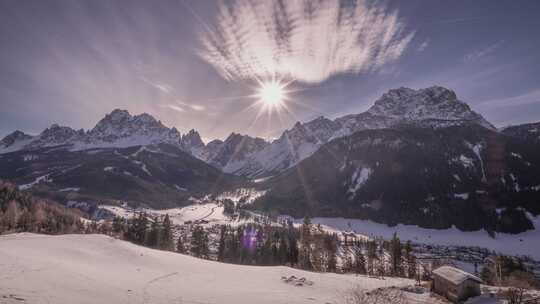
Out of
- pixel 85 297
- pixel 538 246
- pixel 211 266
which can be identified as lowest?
pixel 538 246

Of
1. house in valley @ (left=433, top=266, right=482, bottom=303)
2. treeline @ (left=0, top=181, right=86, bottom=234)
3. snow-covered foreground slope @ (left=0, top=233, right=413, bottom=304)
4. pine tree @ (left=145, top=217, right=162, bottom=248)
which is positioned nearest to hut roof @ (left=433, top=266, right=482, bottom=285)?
house in valley @ (left=433, top=266, right=482, bottom=303)

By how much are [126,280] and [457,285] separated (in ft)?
137

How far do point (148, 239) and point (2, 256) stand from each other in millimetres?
73184

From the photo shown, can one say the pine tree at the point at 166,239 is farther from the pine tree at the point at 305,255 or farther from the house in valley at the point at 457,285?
the house in valley at the point at 457,285

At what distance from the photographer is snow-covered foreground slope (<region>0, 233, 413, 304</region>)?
24.4 m

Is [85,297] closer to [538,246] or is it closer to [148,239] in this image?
[148,239]

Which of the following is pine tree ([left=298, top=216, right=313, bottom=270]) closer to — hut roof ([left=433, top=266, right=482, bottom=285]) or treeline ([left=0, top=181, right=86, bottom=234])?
hut roof ([left=433, top=266, right=482, bottom=285])

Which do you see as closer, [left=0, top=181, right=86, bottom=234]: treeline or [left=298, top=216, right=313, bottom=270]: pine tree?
[left=298, top=216, right=313, bottom=270]: pine tree

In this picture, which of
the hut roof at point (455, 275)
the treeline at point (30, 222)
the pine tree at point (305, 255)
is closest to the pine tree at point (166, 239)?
the pine tree at point (305, 255)

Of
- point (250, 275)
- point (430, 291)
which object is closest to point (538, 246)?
point (430, 291)

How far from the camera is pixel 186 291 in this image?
30906mm

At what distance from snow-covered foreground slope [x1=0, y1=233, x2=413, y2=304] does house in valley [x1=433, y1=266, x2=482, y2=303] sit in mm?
9640

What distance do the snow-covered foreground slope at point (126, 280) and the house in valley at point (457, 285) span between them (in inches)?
380

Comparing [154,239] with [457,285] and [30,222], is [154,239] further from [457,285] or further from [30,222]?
[457,285]
